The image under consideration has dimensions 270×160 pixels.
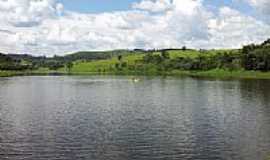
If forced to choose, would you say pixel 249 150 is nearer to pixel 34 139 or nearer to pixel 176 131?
pixel 176 131

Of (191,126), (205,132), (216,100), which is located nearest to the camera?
(205,132)

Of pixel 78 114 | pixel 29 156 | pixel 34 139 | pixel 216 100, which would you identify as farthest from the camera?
pixel 216 100

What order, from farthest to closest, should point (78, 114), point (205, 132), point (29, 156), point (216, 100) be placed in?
point (216, 100) → point (78, 114) → point (205, 132) → point (29, 156)

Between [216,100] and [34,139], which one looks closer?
[34,139]

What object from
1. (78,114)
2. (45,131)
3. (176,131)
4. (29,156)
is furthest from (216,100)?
(29,156)

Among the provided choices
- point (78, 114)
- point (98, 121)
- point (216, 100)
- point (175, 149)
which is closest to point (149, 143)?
point (175, 149)

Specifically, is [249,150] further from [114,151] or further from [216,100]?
[216,100]

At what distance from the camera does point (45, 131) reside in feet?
167

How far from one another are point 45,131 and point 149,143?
14120 millimetres

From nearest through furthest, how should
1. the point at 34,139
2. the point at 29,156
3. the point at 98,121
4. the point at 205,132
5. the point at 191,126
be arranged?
1. the point at 29,156
2. the point at 34,139
3. the point at 205,132
4. the point at 191,126
5. the point at 98,121

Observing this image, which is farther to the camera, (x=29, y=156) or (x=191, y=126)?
(x=191, y=126)

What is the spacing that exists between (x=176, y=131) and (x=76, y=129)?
12.3m

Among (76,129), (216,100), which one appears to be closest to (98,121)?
(76,129)

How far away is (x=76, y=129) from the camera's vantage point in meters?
51.9
